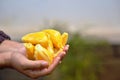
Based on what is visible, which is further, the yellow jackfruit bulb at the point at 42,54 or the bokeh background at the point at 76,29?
the bokeh background at the point at 76,29

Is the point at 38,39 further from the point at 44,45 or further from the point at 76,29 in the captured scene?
the point at 76,29

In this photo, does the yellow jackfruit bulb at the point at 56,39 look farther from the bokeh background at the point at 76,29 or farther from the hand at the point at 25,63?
the bokeh background at the point at 76,29

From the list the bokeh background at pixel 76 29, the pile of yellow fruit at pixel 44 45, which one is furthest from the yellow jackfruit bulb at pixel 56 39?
the bokeh background at pixel 76 29

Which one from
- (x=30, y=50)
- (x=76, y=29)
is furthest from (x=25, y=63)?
(x=76, y=29)

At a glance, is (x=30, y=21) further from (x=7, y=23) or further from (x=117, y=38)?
(x=117, y=38)

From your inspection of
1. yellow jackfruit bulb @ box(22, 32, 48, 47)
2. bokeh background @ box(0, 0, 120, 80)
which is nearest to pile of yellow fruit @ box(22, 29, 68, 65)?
yellow jackfruit bulb @ box(22, 32, 48, 47)

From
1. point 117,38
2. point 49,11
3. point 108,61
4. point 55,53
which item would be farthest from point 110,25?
point 55,53
